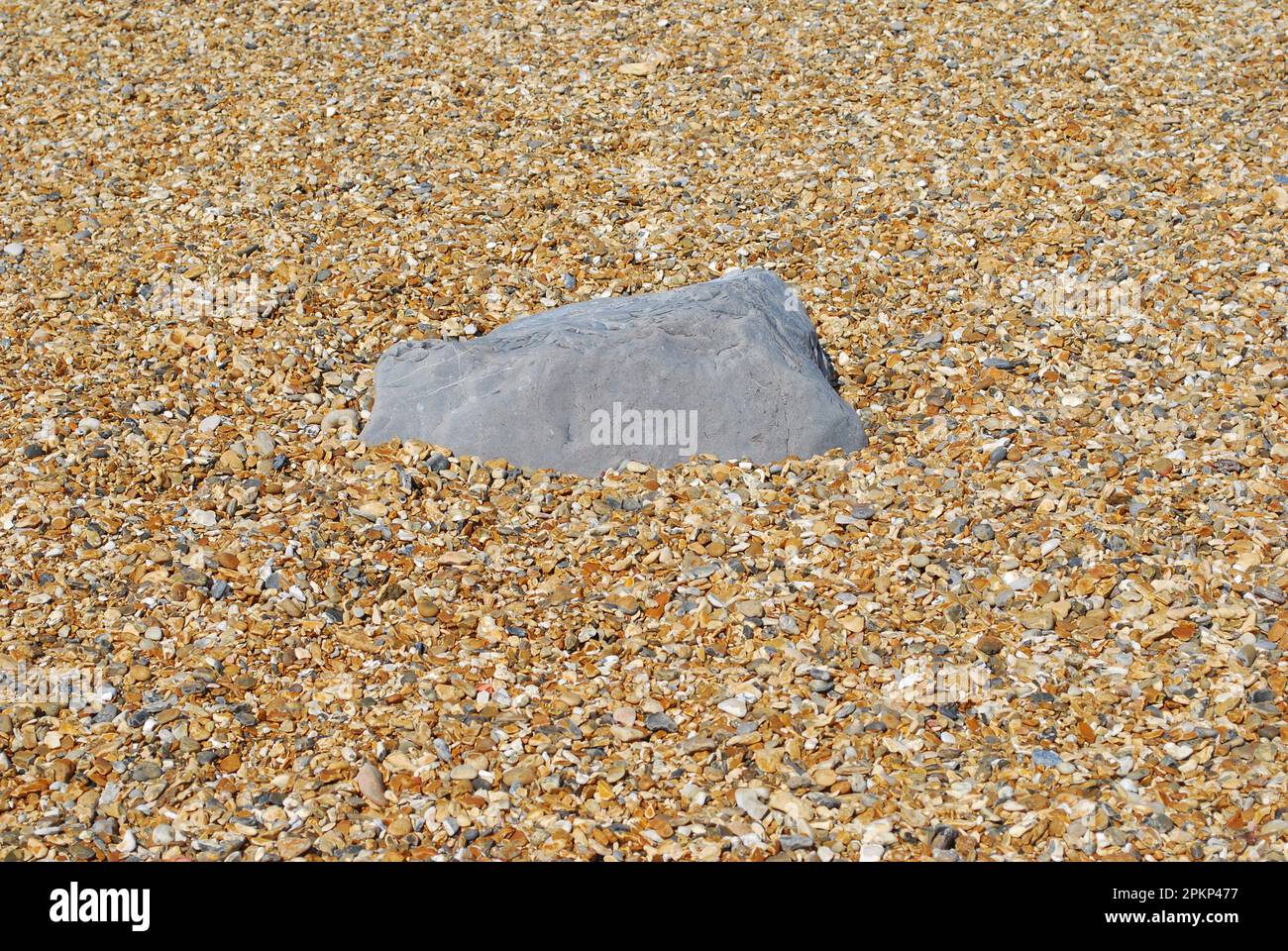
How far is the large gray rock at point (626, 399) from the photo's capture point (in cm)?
492

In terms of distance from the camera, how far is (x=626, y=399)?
4.91m

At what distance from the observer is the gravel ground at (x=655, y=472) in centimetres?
362

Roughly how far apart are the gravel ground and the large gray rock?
0.13m

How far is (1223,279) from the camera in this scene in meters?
5.93

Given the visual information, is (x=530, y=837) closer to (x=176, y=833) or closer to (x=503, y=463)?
(x=176, y=833)

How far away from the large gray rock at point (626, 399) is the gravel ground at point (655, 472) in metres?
0.13

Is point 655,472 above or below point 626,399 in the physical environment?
below

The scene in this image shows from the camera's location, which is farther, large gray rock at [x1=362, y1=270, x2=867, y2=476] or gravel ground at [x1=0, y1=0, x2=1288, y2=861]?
large gray rock at [x1=362, y1=270, x2=867, y2=476]

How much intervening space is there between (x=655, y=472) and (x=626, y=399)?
1.07 ft

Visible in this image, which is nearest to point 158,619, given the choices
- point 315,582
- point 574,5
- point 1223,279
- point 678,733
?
point 315,582

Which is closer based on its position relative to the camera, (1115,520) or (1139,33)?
(1115,520)

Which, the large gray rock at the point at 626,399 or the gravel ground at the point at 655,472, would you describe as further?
the large gray rock at the point at 626,399

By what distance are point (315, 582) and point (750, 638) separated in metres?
1.66

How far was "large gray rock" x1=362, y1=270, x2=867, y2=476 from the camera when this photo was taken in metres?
4.92
